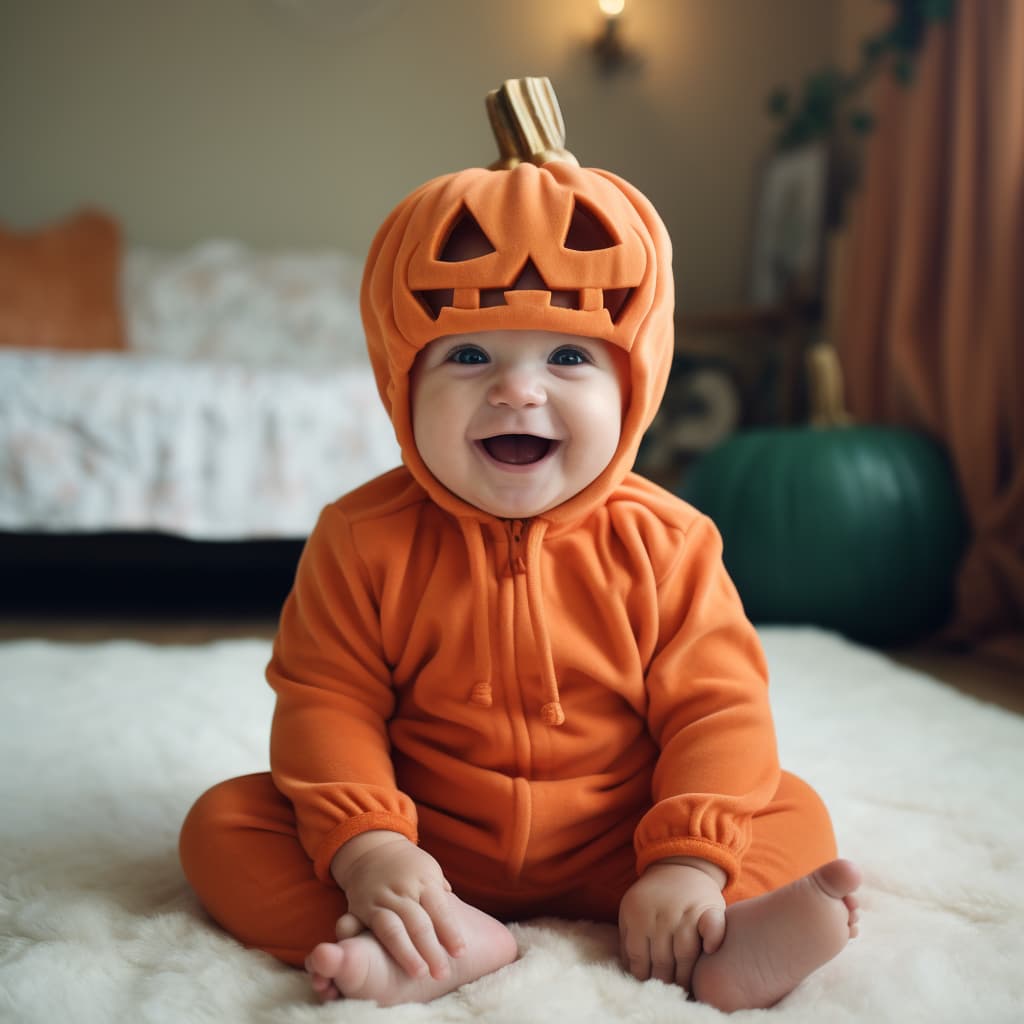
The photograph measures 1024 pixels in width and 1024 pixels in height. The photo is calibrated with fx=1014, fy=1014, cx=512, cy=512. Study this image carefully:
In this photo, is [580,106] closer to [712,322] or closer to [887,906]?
[712,322]

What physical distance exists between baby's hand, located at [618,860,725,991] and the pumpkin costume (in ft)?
0.11

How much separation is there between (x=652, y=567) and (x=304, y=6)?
3.25 metres

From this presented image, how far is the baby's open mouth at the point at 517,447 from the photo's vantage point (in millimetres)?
729

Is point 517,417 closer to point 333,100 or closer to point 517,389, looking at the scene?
point 517,389

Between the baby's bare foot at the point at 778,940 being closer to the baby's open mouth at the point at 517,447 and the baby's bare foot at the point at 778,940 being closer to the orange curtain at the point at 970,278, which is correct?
the baby's open mouth at the point at 517,447

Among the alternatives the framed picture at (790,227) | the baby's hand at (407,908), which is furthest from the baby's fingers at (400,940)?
the framed picture at (790,227)

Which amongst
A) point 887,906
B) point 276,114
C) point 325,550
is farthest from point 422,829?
point 276,114

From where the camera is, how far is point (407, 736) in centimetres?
79

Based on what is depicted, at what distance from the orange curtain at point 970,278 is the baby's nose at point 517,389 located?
4.88ft

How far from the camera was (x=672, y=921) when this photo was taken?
0.64 meters

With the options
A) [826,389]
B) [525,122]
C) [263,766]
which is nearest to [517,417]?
[525,122]

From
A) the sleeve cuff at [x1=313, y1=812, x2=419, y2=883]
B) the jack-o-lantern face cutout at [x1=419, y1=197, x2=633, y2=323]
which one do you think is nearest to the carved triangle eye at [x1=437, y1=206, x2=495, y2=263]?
the jack-o-lantern face cutout at [x1=419, y1=197, x2=633, y2=323]

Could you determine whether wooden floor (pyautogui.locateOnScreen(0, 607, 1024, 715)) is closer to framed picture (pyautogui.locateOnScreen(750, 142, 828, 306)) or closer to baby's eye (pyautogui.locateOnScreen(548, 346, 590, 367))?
baby's eye (pyautogui.locateOnScreen(548, 346, 590, 367))

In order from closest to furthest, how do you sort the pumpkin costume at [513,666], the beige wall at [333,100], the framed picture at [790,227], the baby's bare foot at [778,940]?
the baby's bare foot at [778,940], the pumpkin costume at [513,666], the framed picture at [790,227], the beige wall at [333,100]
